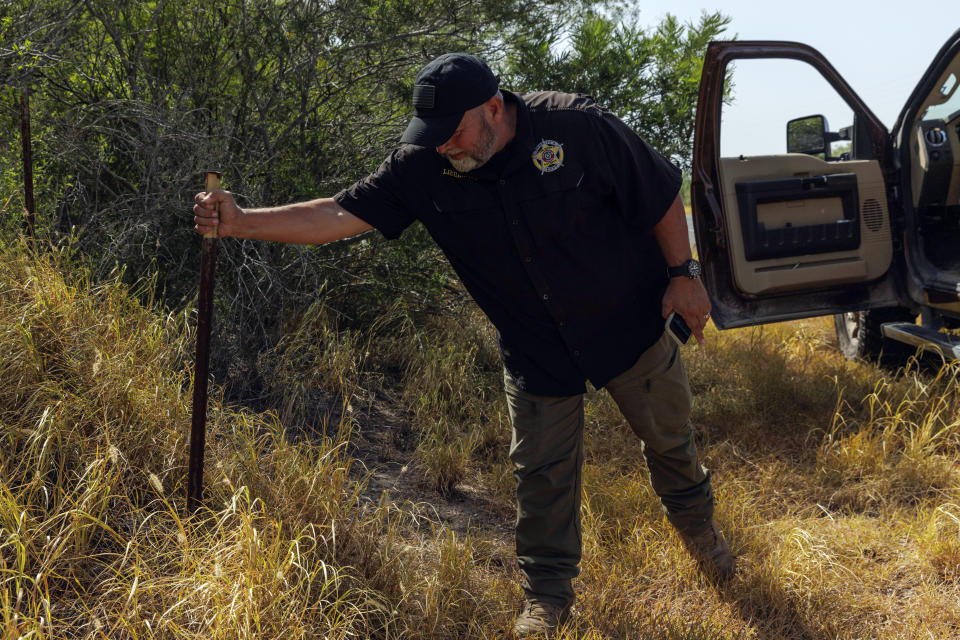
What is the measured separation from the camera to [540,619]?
2623 mm

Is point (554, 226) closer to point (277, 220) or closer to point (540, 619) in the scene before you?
point (277, 220)

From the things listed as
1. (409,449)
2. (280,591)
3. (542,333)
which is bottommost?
(409,449)

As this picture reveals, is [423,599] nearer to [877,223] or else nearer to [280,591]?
[280,591]

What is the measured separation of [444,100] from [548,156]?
385mm

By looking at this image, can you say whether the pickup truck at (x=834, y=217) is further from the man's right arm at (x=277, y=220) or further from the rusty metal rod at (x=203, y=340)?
the rusty metal rod at (x=203, y=340)

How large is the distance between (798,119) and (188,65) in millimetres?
3531

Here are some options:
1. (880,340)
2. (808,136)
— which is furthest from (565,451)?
→ (880,340)

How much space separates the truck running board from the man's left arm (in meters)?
1.98

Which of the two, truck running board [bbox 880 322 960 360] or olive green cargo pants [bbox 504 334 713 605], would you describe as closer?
olive green cargo pants [bbox 504 334 713 605]

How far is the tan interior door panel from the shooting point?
178 inches

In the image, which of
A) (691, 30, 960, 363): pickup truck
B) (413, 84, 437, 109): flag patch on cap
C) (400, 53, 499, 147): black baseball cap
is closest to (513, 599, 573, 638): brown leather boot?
(400, 53, 499, 147): black baseball cap

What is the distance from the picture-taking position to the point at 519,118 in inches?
101

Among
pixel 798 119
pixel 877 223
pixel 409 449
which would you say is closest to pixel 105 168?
pixel 409 449

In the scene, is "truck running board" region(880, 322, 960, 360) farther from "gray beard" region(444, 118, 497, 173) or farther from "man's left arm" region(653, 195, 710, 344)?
"gray beard" region(444, 118, 497, 173)
